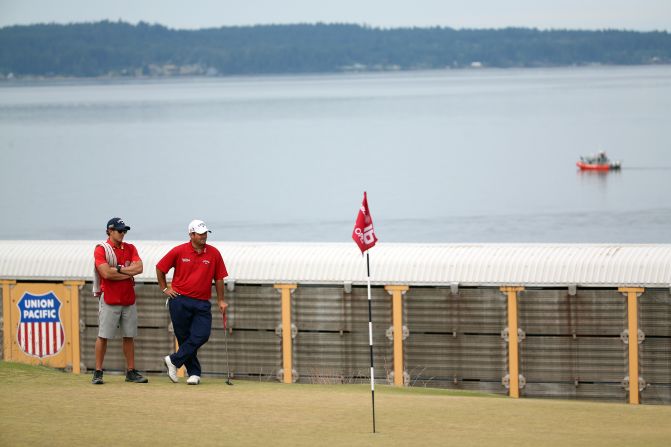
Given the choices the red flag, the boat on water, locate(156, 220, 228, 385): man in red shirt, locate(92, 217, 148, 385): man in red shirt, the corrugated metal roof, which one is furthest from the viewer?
the boat on water

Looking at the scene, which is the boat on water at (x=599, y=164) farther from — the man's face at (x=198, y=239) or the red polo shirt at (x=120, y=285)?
the red polo shirt at (x=120, y=285)

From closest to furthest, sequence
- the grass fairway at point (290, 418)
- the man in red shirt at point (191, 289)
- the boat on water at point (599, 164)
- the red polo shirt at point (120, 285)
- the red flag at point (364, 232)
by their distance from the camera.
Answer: the grass fairway at point (290, 418), the red flag at point (364, 232), the red polo shirt at point (120, 285), the man in red shirt at point (191, 289), the boat on water at point (599, 164)

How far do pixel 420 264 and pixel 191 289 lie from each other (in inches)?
136

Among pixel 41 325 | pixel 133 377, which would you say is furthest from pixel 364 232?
pixel 41 325

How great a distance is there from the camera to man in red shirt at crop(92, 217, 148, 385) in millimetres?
14625

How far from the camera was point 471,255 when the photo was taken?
1738cm

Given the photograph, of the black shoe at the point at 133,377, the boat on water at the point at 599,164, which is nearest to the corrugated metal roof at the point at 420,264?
the black shoe at the point at 133,377

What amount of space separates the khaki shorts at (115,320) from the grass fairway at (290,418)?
54cm

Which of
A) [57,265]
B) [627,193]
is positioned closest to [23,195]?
[627,193]

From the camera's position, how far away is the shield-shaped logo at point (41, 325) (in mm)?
18312

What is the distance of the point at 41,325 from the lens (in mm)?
18297

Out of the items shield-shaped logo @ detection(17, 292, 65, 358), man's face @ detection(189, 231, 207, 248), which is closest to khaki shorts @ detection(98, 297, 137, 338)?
man's face @ detection(189, 231, 207, 248)

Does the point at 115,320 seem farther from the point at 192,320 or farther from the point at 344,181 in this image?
the point at 344,181

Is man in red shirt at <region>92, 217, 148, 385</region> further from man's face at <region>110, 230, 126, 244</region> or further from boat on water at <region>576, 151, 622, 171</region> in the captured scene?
boat on water at <region>576, 151, 622, 171</region>
